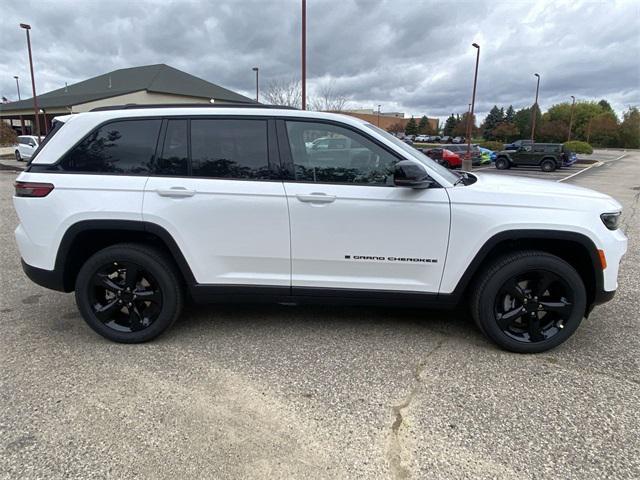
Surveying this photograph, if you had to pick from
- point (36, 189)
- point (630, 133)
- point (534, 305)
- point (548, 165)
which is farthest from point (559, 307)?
point (630, 133)

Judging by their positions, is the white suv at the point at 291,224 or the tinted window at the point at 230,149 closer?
the white suv at the point at 291,224

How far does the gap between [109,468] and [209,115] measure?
2422 mm

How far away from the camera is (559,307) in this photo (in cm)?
331

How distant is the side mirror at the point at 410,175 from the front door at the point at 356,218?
57 mm

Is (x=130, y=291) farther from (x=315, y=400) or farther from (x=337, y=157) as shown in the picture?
(x=337, y=157)

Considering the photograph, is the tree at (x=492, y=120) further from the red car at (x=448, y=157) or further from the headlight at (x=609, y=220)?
the headlight at (x=609, y=220)

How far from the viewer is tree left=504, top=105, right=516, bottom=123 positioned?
90.3 meters

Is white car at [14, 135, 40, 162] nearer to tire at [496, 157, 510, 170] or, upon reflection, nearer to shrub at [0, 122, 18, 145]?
shrub at [0, 122, 18, 145]

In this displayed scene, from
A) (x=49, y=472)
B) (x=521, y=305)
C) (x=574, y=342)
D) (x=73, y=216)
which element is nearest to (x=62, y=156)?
(x=73, y=216)

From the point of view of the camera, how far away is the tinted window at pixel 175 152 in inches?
133

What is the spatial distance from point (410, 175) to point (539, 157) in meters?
26.6

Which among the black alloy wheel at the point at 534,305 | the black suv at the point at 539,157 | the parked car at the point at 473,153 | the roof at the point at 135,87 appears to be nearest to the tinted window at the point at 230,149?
the black alloy wheel at the point at 534,305

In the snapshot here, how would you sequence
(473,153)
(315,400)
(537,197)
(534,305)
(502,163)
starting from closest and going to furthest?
(315,400) < (537,197) < (534,305) < (502,163) < (473,153)

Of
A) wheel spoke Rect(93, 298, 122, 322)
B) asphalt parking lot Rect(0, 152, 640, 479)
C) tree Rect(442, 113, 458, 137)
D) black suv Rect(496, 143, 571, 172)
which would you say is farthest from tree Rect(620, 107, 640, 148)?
wheel spoke Rect(93, 298, 122, 322)
